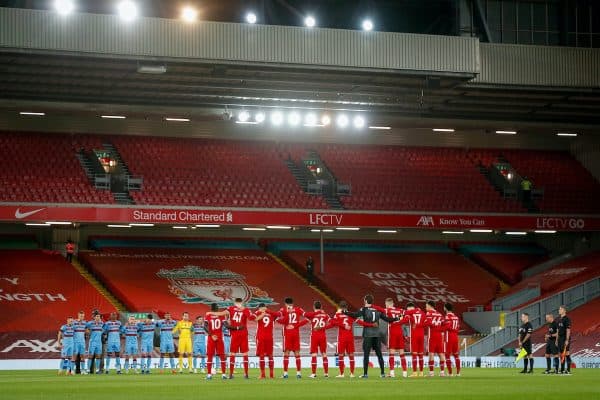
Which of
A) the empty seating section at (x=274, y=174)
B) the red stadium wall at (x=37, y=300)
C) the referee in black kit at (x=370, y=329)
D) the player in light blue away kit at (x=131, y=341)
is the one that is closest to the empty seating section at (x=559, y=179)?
the empty seating section at (x=274, y=174)

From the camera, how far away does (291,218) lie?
4547cm

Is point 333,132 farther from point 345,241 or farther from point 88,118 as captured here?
point 88,118

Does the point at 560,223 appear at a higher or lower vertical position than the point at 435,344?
higher

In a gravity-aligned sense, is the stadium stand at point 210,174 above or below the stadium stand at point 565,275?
above

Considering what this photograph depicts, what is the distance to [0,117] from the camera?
4650 cm

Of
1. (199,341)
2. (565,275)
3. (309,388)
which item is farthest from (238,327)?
(565,275)

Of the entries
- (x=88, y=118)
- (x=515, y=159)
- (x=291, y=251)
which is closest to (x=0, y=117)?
(x=88, y=118)

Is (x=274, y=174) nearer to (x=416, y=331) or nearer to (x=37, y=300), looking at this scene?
(x=37, y=300)

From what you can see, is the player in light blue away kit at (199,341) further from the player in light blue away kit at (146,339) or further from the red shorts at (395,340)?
the red shorts at (395,340)

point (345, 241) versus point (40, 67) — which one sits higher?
point (40, 67)

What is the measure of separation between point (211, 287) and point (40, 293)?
7.31 m

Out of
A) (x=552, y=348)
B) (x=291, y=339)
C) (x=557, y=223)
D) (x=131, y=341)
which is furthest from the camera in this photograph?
(x=557, y=223)

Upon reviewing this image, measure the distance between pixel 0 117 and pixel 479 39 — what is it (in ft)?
68.3

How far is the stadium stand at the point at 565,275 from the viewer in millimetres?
47188
